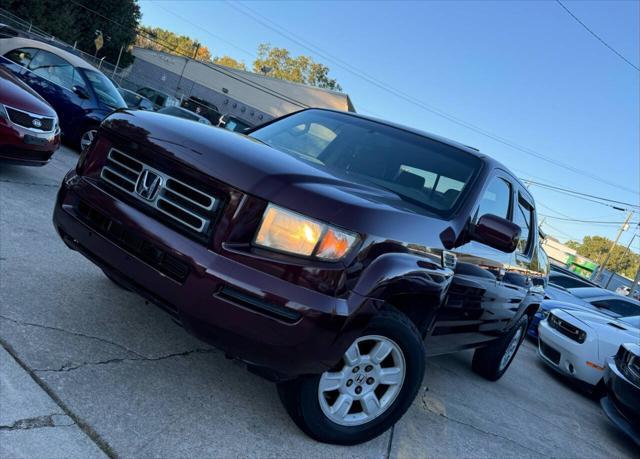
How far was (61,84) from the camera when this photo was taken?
28.0 feet

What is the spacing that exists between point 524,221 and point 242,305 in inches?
136

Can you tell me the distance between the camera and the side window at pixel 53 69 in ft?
27.7

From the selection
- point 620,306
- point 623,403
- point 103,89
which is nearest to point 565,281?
point 620,306

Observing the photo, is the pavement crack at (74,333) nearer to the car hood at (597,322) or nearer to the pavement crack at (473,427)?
the pavement crack at (473,427)

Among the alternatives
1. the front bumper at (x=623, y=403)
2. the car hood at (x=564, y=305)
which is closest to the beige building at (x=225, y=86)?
the car hood at (x=564, y=305)

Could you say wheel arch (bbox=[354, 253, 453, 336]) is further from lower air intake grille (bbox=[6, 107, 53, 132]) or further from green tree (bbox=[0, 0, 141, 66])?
green tree (bbox=[0, 0, 141, 66])

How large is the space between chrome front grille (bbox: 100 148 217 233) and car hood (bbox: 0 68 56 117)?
358 cm

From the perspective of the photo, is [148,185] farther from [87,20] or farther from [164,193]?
[87,20]

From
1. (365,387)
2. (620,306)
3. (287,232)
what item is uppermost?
(287,232)

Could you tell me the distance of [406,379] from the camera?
8.79 ft

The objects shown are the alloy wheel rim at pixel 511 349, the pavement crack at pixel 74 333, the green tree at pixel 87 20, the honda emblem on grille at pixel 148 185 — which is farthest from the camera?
the green tree at pixel 87 20

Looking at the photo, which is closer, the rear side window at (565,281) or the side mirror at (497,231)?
the side mirror at (497,231)

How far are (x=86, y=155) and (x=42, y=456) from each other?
1.61 metres

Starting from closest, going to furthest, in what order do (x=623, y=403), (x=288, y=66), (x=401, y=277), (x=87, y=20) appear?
(x=401, y=277) < (x=623, y=403) < (x=87, y=20) < (x=288, y=66)
